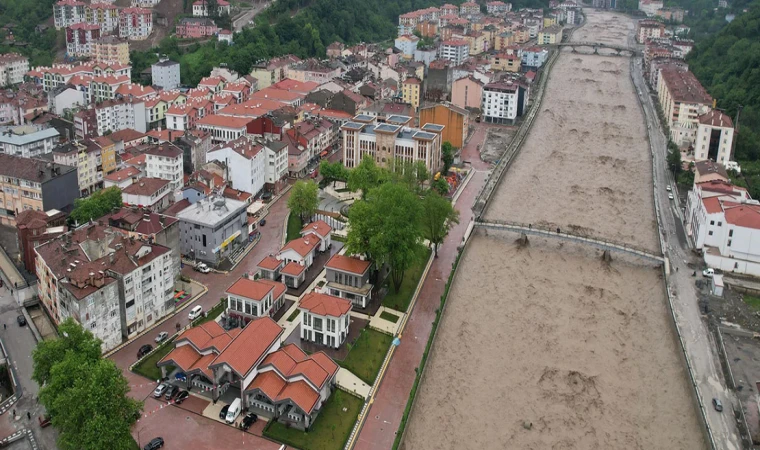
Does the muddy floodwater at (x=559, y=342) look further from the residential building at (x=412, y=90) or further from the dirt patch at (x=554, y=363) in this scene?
the residential building at (x=412, y=90)

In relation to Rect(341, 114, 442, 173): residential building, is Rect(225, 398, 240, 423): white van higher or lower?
lower

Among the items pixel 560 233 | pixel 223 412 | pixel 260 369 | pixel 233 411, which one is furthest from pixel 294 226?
pixel 233 411

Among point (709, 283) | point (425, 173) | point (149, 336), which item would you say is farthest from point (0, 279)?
point (709, 283)

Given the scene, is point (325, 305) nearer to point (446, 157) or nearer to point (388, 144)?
point (388, 144)

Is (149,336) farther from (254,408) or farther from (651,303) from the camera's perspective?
(651,303)

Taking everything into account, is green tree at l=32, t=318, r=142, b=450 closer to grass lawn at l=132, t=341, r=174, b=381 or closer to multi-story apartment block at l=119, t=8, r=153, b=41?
grass lawn at l=132, t=341, r=174, b=381

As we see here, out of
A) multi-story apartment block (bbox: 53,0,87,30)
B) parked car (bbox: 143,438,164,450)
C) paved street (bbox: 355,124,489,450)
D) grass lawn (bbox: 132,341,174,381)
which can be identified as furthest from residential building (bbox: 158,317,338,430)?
multi-story apartment block (bbox: 53,0,87,30)
